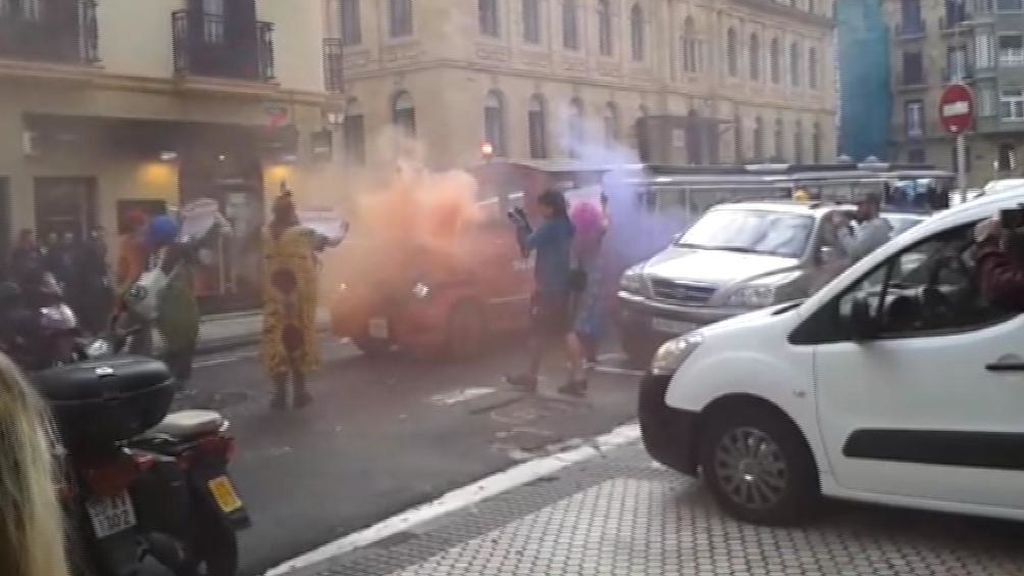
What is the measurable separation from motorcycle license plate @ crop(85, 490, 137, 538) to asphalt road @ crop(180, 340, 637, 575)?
1264 millimetres

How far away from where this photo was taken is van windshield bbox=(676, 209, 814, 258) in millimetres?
11281

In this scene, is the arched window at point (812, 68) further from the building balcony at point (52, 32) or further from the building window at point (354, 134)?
the building balcony at point (52, 32)

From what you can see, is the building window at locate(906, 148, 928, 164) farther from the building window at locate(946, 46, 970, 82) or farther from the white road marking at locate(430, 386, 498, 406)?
the white road marking at locate(430, 386, 498, 406)

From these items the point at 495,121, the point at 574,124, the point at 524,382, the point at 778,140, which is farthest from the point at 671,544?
the point at 778,140

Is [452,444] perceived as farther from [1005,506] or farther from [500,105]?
[500,105]

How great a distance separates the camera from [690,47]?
36.3 m

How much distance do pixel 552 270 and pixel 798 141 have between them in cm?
3786

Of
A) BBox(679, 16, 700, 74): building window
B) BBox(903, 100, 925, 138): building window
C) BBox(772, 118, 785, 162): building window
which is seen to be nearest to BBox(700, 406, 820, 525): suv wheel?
BBox(679, 16, 700, 74): building window

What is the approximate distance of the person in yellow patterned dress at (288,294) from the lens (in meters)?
9.37

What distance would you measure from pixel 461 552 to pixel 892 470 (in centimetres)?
208

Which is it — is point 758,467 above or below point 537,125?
below

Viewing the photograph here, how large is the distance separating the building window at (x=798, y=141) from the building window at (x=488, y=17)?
19.0m

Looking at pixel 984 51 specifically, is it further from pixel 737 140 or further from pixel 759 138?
pixel 737 140

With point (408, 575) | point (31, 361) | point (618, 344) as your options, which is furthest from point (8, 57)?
point (408, 575)
